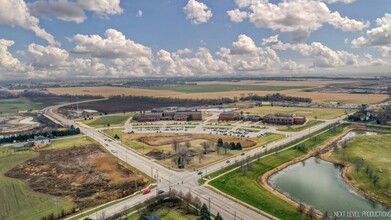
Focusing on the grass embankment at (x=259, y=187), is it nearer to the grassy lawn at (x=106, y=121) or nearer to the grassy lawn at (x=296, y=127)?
the grassy lawn at (x=296, y=127)

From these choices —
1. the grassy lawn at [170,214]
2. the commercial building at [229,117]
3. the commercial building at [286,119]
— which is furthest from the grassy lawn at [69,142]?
the commercial building at [286,119]

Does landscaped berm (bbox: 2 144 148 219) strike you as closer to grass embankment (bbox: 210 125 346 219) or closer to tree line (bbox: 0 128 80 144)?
grass embankment (bbox: 210 125 346 219)

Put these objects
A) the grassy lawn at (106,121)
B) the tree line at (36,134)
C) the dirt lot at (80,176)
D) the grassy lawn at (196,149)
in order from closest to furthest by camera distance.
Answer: the dirt lot at (80,176) < the grassy lawn at (196,149) < the tree line at (36,134) < the grassy lawn at (106,121)

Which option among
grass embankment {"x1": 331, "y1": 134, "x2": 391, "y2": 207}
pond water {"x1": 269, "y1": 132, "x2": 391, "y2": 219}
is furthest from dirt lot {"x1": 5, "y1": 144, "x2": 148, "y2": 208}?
grass embankment {"x1": 331, "y1": 134, "x2": 391, "y2": 207}

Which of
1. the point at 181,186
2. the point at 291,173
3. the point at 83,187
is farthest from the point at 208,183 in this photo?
the point at 83,187

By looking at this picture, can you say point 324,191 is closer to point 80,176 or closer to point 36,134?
point 80,176

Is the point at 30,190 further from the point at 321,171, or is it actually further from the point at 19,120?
the point at 19,120

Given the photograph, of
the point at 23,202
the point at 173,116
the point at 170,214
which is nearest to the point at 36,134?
the point at 173,116

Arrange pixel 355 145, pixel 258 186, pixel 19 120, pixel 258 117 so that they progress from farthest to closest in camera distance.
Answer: pixel 19 120 < pixel 258 117 < pixel 355 145 < pixel 258 186

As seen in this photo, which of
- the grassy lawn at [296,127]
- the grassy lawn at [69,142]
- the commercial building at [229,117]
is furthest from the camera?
the commercial building at [229,117]
